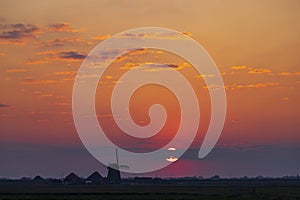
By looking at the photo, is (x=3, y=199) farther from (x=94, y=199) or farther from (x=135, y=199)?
(x=135, y=199)

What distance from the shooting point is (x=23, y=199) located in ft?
244

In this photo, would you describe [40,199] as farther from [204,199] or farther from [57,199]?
[204,199]

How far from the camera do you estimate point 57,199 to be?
7531 centimetres

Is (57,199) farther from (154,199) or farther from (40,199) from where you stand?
(154,199)

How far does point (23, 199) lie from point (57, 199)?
433cm

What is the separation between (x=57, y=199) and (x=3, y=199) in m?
6.83

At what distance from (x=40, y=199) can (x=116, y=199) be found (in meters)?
9.92

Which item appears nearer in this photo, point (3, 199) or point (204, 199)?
point (3, 199)

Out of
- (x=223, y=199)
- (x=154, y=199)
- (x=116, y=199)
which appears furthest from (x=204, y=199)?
(x=116, y=199)

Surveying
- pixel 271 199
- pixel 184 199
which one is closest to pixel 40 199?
pixel 184 199

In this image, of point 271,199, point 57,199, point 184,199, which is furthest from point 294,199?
point 57,199

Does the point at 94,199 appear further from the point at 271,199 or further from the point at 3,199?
the point at 271,199

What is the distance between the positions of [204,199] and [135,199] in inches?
386

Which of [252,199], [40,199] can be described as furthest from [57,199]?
[252,199]
